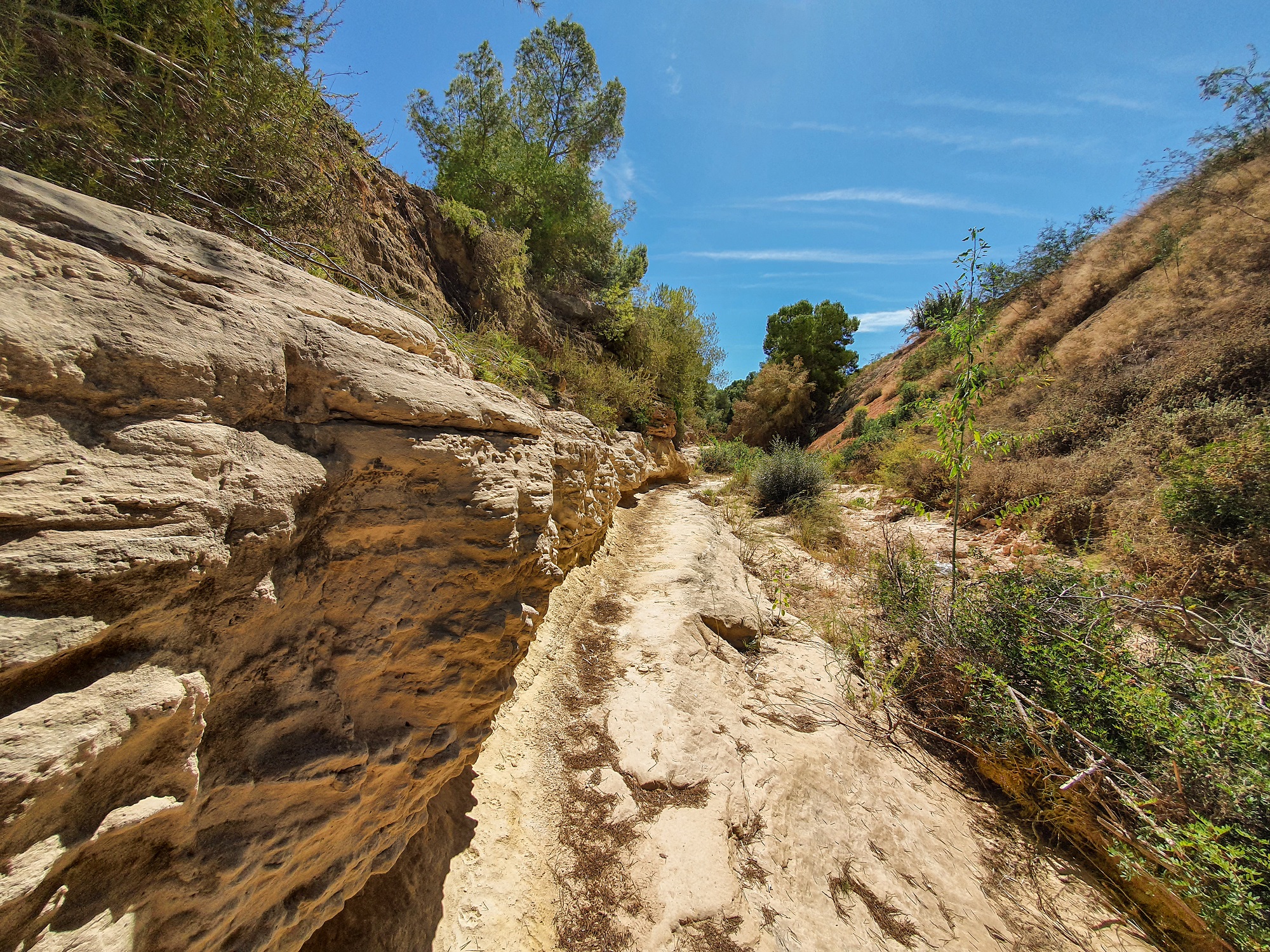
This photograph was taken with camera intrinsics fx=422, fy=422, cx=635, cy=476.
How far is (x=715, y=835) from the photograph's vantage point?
2104 mm

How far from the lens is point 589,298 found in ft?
30.2

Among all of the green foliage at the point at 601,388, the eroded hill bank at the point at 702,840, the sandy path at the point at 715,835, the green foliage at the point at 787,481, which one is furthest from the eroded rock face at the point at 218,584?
the green foliage at the point at 787,481

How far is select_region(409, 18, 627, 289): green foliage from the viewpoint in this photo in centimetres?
753

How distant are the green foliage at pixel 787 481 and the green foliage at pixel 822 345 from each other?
11844 millimetres

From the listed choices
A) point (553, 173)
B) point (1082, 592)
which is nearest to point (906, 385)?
point (553, 173)

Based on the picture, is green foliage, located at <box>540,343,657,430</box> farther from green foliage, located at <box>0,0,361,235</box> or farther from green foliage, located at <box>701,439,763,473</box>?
green foliage, located at <box>701,439,763,473</box>

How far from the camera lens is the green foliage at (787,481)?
27.1ft

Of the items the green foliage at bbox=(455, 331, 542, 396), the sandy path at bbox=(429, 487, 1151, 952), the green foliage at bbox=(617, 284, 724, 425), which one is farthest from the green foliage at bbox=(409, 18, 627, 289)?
the sandy path at bbox=(429, 487, 1151, 952)

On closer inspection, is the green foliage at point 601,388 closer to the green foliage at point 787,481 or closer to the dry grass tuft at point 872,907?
the green foliage at point 787,481

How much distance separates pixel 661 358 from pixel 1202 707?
8.91 metres

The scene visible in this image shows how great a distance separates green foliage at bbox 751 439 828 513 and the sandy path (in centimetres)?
543

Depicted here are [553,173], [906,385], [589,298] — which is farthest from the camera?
[906,385]

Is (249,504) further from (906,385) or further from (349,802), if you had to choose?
(906,385)

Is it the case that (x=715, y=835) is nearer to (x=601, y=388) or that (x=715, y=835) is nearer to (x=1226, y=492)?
(x=1226, y=492)
